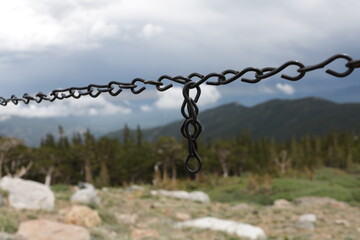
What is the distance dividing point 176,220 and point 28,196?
4008 millimetres

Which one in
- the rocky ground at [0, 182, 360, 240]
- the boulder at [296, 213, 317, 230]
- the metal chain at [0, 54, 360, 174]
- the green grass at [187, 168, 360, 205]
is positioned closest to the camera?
the metal chain at [0, 54, 360, 174]

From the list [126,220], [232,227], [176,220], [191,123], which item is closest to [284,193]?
[176,220]

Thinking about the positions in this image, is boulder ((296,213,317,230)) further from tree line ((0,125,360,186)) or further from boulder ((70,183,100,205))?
tree line ((0,125,360,186))

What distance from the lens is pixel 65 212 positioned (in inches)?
337

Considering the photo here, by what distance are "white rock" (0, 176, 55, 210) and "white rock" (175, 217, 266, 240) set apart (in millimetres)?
3359

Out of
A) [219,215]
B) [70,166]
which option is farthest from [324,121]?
[219,215]

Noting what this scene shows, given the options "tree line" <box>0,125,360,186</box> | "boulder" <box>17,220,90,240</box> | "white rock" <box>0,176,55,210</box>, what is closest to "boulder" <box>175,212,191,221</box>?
"white rock" <box>0,176,55,210</box>

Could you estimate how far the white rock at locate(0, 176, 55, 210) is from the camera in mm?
9359

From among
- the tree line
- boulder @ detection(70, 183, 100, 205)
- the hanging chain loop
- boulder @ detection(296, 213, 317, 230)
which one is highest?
the hanging chain loop

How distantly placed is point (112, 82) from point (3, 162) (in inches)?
1511

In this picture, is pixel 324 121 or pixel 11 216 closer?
pixel 11 216

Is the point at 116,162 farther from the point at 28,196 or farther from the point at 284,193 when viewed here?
the point at 28,196

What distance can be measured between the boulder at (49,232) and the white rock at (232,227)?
12.2 ft

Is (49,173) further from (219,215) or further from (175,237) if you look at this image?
(175,237)
